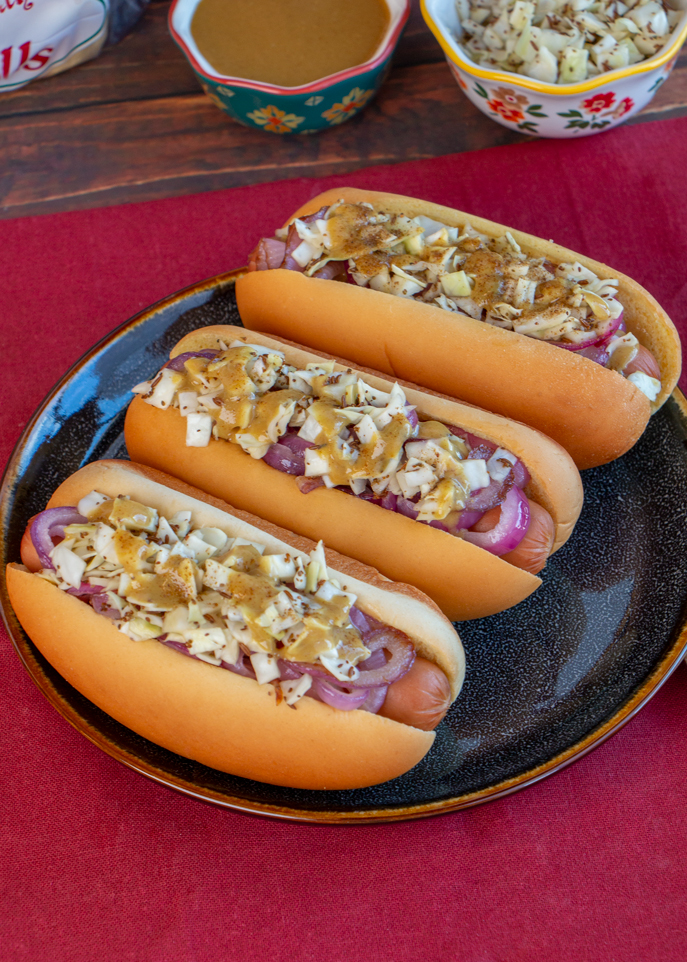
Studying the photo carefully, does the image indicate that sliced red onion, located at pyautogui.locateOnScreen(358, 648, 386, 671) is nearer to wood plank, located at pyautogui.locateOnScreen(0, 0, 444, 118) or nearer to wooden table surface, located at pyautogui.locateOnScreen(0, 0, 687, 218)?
wooden table surface, located at pyautogui.locateOnScreen(0, 0, 687, 218)

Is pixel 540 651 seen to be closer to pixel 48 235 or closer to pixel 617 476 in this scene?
pixel 617 476

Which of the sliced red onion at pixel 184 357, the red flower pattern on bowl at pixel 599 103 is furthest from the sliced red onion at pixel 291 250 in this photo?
the red flower pattern on bowl at pixel 599 103

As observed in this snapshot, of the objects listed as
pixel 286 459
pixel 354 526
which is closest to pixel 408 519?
pixel 354 526

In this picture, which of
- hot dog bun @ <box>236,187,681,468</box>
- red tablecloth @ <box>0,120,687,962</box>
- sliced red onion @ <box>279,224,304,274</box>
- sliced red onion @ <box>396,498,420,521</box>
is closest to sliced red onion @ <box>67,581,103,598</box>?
red tablecloth @ <box>0,120,687,962</box>

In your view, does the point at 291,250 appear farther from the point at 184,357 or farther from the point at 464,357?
the point at 464,357

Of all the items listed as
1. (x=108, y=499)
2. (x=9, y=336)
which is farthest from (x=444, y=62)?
(x=108, y=499)

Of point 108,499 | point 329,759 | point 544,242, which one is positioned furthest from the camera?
point 544,242

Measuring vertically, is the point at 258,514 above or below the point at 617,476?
above
